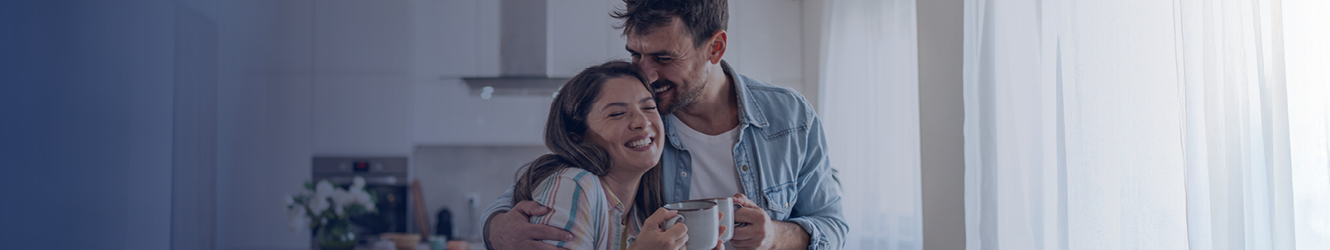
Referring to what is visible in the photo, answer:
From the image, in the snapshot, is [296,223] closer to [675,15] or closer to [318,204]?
[318,204]

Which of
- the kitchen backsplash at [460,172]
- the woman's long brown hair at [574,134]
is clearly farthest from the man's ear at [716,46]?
the kitchen backsplash at [460,172]

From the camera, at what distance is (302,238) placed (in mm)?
1297

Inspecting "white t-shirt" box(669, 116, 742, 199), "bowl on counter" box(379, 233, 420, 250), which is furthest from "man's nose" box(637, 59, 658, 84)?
"bowl on counter" box(379, 233, 420, 250)

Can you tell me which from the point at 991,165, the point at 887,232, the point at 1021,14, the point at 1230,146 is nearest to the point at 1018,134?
the point at 991,165

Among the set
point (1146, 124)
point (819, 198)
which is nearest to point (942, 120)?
point (1146, 124)

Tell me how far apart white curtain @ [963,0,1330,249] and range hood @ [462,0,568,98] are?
1.07 meters

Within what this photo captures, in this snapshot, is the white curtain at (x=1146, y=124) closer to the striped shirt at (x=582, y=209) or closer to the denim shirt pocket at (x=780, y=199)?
the denim shirt pocket at (x=780, y=199)

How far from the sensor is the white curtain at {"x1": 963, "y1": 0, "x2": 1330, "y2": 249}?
0.69 m

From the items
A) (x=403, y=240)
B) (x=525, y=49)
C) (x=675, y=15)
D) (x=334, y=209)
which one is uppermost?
(x=525, y=49)

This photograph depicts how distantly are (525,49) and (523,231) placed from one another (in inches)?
46.1

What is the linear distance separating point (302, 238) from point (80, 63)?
35.8 inches

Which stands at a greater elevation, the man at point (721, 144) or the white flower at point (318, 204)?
the man at point (721, 144)

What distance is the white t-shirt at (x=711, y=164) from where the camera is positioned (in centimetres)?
81

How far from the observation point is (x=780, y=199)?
851 millimetres
